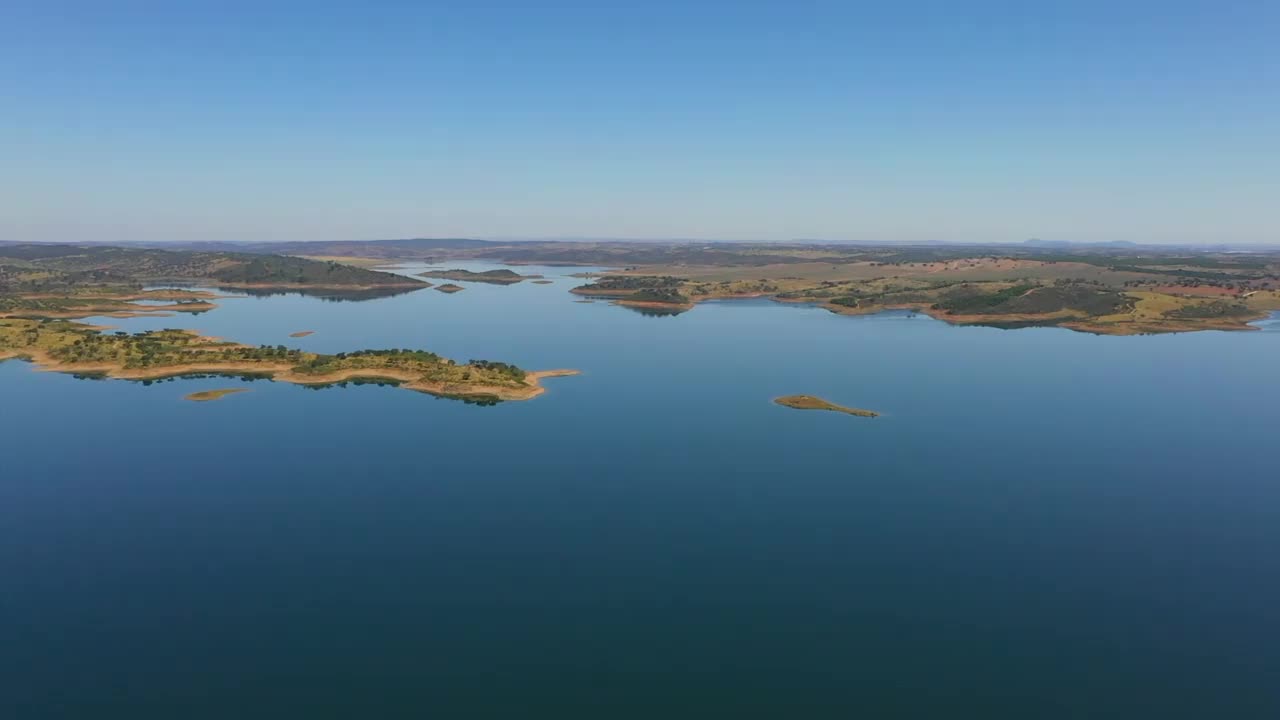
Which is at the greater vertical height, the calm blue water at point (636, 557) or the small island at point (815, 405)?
the small island at point (815, 405)

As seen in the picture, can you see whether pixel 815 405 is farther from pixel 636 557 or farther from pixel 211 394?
pixel 211 394

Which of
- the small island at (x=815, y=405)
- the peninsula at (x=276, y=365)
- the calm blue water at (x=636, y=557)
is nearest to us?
the calm blue water at (x=636, y=557)

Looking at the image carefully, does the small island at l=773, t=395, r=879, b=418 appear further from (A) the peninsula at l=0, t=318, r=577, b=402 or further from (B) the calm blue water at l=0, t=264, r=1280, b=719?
(A) the peninsula at l=0, t=318, r=577, b=402

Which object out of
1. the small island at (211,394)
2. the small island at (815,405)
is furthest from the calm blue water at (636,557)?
the small island at (211,394)

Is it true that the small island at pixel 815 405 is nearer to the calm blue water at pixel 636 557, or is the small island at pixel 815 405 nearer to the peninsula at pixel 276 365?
the calm blue water at pixel 636 557

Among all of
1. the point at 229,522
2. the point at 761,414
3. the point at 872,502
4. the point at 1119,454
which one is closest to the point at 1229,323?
the point at 1119,454
